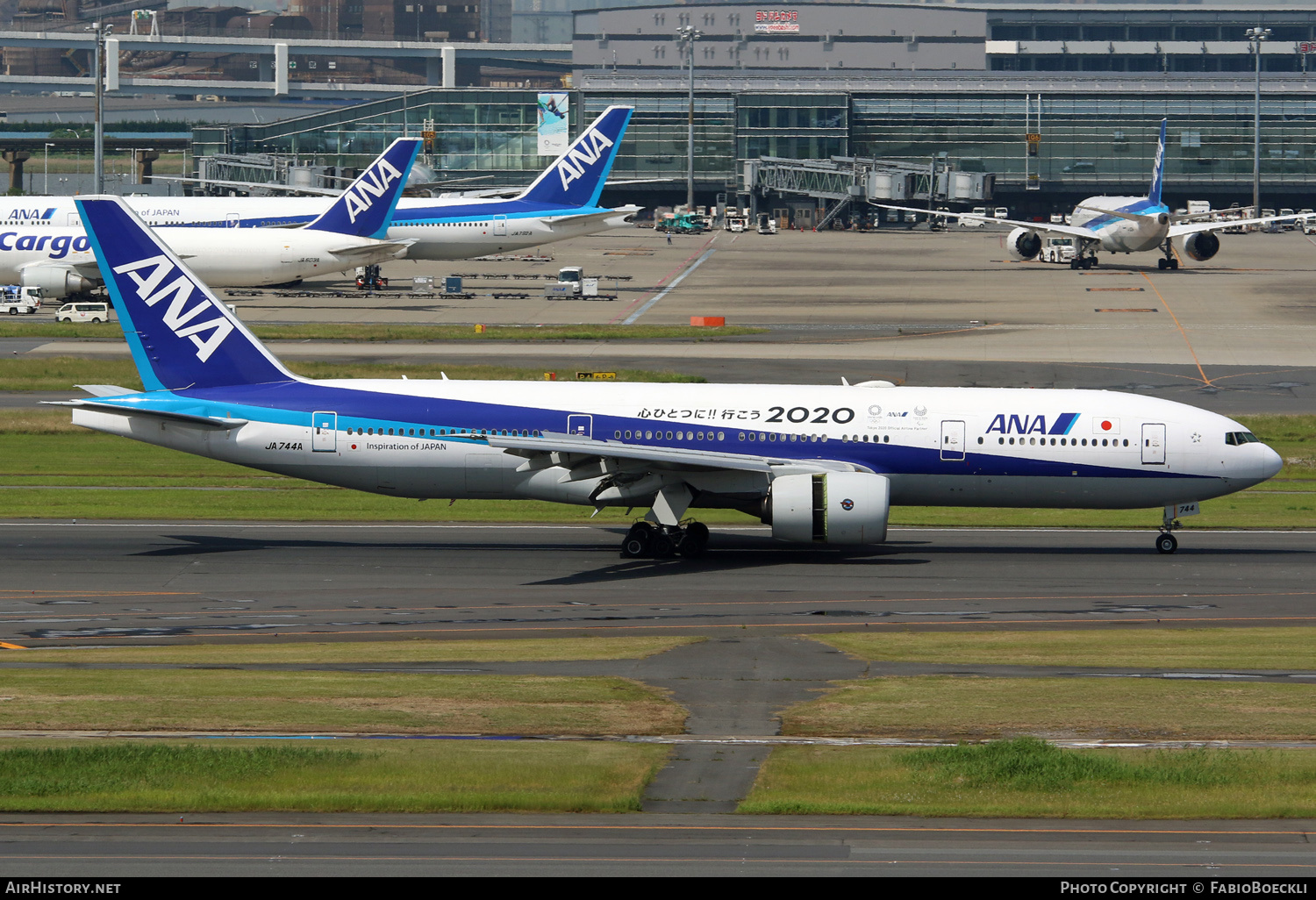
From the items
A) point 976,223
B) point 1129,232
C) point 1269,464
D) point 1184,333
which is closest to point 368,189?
point 1184,333

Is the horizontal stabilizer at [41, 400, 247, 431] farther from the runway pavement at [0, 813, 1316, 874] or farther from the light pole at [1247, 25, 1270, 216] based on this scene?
the light pole at [1247, 25, 1270, 216]

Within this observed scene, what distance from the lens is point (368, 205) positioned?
331ft

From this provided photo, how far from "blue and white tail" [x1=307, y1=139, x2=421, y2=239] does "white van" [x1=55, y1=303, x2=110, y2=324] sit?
1573cm

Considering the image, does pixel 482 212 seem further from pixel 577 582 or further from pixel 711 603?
pixel 711 603

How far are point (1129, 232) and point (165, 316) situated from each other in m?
98.4

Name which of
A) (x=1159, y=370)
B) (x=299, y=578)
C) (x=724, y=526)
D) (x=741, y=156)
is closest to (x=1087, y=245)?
(x=1159, y=370)

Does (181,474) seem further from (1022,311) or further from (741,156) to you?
(741,156)

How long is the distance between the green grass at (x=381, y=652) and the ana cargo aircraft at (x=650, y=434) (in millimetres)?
9150

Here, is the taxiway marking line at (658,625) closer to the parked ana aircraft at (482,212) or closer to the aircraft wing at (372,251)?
the aircraft wing at (372,251)

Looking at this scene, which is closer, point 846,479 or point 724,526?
point 846,479

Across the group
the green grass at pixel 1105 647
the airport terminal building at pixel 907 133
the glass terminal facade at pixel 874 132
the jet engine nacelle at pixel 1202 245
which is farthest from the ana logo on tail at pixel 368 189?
the airport terminal building at pixel 907 133

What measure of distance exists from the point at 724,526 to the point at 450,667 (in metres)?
18.3

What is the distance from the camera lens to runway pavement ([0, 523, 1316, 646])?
109ft
